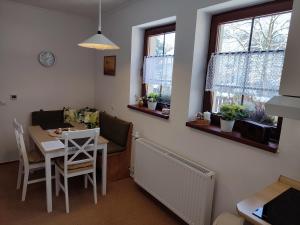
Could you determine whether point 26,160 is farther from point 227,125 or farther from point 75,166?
point 227,125

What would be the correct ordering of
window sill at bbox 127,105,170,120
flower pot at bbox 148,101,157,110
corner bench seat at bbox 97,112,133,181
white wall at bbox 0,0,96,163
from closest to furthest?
window sill at bbox 127,105,170,120, flower pot at bbox 148,101,157,110, corner bench seat at bbox 97,112,133,181, white wall at bbox 0,0,96,163

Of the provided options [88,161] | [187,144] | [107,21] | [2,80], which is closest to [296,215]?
[187,144]

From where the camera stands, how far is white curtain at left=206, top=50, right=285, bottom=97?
67.8 inches

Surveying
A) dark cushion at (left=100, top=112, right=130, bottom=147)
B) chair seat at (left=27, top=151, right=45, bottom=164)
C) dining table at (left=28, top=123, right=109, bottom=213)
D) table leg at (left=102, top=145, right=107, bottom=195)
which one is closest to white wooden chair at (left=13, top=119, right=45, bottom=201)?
chair seat at (left=27, top=151, right=45, bottom=164)

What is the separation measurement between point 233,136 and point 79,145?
1.57 metres

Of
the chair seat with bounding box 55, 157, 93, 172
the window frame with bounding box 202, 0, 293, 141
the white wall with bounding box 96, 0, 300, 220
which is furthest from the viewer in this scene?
the chair seat with bounding box 55, 157, 93, 172

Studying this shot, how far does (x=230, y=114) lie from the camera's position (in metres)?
1.94

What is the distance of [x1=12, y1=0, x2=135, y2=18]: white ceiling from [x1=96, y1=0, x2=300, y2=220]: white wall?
147 millimetres

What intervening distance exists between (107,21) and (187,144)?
2.51 meters

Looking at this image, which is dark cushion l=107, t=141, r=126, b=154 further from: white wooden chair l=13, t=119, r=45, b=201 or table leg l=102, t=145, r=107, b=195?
white wooden chair l=13, t=119, r=45, b=201

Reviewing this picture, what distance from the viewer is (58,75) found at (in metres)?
3.79

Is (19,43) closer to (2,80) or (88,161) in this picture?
(2,80)

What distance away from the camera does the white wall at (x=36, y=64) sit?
10.9 feet

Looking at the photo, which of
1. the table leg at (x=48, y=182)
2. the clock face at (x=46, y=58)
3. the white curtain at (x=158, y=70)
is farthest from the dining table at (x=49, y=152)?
the clock face at (x=46, y=58)
